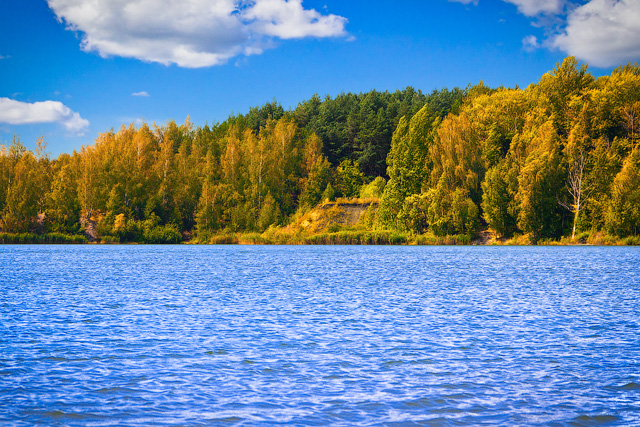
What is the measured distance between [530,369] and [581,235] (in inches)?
3287

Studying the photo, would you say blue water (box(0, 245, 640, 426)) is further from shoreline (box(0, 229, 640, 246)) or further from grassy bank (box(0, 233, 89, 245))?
grassy bank (box(0, 233, 89, 245))

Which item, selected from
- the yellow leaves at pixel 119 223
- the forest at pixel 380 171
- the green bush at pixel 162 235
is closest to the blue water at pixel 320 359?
the forest at pixel 380 171

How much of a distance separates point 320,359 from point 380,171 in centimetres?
12981

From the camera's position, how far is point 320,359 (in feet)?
41.1

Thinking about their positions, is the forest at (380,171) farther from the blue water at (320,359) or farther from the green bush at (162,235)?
the blue water at (320,359)

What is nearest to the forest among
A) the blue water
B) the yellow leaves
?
the yellow leaves

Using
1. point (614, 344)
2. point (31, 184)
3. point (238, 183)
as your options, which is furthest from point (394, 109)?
point (614, 344)

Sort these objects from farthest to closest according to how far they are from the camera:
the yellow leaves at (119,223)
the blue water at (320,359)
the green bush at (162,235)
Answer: the green bush at (162,235)
the yellow leaves at (119,223)
the blue water at (320,359)

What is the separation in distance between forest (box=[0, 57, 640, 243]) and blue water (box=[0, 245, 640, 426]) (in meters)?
66.9

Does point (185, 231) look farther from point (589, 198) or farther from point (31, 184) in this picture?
point (589, 198)

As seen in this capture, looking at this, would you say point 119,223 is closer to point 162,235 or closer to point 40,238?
point 162,235

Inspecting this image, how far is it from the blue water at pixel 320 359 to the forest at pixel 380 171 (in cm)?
6688

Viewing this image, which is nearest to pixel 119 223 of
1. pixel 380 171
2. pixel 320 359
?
pixel 380 171

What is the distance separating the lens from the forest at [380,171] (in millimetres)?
88000
